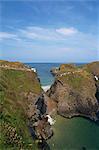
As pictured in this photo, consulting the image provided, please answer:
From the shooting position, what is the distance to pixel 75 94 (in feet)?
254

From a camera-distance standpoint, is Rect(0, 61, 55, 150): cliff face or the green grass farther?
Rect(0, 61, 55, 150): cliff face

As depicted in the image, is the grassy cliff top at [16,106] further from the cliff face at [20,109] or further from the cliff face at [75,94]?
the cliff face at [75,94]

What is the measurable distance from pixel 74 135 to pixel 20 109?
12.1m

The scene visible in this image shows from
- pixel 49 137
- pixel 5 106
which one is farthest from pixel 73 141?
pixel 5 106

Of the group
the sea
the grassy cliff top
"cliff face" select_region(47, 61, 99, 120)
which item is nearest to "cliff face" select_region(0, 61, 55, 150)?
the grassy cliff top

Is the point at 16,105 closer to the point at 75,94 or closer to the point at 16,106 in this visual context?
the point at 16,106

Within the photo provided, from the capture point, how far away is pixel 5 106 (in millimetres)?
48062

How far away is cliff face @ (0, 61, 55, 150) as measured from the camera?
1507 inches

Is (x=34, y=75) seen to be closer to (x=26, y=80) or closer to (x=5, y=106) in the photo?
(x=26, y=80)

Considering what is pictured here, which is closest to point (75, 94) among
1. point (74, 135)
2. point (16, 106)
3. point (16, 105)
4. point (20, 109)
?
point (74, 135)

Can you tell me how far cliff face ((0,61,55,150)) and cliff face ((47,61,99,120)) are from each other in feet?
33.4

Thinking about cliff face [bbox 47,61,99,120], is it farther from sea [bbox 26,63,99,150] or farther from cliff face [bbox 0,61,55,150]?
cliff face [bbox 0,61,55,150]

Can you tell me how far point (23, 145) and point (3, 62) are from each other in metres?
40.2

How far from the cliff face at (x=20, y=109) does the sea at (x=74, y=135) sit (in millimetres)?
2528
